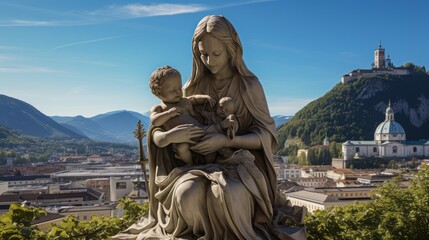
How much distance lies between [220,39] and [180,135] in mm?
1276

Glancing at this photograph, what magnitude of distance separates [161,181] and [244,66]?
5.77 feet

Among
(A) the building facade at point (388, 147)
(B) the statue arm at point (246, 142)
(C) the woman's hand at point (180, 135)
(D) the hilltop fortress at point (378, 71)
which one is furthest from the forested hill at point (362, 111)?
(C) the woman's hand at point (180, 135)

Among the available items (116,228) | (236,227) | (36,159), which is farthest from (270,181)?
(36,159)

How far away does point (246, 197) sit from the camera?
5.57 metres

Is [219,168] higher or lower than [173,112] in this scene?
lower

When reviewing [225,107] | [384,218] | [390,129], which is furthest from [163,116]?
[390,129]

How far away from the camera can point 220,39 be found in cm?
626

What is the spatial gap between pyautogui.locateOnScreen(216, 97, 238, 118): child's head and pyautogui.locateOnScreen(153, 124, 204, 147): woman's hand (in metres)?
0.39

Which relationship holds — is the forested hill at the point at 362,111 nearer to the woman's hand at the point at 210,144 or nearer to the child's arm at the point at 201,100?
the child's arm at the point at 201,100

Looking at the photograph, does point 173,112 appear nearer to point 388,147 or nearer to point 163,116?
point 163,116

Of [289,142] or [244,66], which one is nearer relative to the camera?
[244,66]

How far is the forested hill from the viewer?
15075cm

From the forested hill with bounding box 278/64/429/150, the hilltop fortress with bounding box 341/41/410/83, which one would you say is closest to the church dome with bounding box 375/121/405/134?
the forested hill with bounding box 278/64/429/150

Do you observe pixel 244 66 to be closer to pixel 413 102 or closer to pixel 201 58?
pixel 201 58
